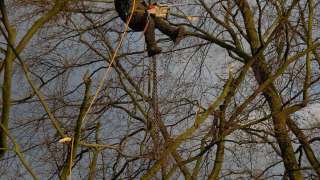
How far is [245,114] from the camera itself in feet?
18.0

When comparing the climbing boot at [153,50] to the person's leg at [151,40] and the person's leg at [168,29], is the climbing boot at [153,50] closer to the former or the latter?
the person's leg at [151,40]

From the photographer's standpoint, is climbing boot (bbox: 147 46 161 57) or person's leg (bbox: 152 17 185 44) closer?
climbing boot (bbox: 147 46 161 57)

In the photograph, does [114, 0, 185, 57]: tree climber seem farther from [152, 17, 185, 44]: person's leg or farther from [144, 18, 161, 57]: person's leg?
[152, 17, 185, 44]: person's leg

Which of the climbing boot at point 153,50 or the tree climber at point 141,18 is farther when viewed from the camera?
the climbing boot at point 153,50

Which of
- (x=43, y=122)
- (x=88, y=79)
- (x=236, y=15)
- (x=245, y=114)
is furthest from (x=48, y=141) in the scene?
(x=236, y=15)

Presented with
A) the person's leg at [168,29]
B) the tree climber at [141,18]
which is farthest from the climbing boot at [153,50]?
the person's leg at [168,29]

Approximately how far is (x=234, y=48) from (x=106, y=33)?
185 cm

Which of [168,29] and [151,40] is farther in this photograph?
[168,29]

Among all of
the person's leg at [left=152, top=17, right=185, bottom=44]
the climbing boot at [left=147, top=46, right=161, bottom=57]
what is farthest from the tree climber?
the person's leg at [left=152, top=17, right=185, bottom=44]

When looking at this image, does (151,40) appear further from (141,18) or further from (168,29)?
(168,29)

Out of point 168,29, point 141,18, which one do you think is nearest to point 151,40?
point 141,18

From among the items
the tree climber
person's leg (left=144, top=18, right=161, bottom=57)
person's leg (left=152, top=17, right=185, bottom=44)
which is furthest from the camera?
person's leg (left=152, top=17, right=185, bottom=44)

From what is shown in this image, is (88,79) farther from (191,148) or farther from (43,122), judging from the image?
(43,122)

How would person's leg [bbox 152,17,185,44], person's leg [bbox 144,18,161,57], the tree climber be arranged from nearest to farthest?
the tree climber, person's leg [bbox 144,18,161,57], person's leg [bbox 152,17,185,44]
